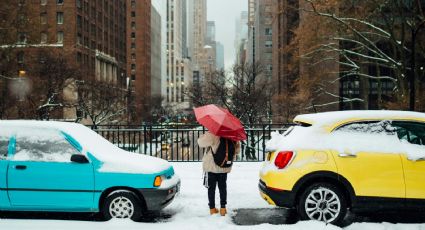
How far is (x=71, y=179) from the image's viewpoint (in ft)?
23.2

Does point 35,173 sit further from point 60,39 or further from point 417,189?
point 60,39

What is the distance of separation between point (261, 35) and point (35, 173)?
117 m

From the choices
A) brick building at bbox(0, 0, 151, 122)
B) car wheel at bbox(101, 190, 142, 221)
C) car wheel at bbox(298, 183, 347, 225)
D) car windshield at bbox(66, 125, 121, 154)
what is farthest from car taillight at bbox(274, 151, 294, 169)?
brick building at bbox(0, 0, 151, 122)

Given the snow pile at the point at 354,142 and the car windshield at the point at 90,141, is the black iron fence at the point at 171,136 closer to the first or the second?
the car windshield at the point at 90,141

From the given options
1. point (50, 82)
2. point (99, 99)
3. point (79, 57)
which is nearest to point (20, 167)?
point (50, 82)

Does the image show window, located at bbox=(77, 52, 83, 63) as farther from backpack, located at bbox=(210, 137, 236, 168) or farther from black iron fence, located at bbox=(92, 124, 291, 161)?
backpack, located at bbox=(210, 137, 236, 168)

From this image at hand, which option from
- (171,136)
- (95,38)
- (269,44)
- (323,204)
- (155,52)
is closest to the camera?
(323,204)

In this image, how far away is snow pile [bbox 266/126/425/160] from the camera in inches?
269

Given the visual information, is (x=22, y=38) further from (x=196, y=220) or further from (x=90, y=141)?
(x=196, y=220)

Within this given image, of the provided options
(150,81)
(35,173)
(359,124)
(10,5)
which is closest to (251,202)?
(359,124)

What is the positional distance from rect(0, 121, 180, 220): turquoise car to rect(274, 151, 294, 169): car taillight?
183cm

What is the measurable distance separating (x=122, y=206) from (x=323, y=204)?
3.12 m

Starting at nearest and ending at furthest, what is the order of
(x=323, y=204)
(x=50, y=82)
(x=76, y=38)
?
(x=323, y=204)
(x=50, y=82)
(x=76, y=38)

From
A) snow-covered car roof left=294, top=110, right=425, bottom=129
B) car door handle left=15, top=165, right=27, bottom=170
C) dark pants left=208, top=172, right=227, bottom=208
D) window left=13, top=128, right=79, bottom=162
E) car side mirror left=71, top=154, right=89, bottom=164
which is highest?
snow-covered car roof left=294, top=110, right=425, bottom=129
